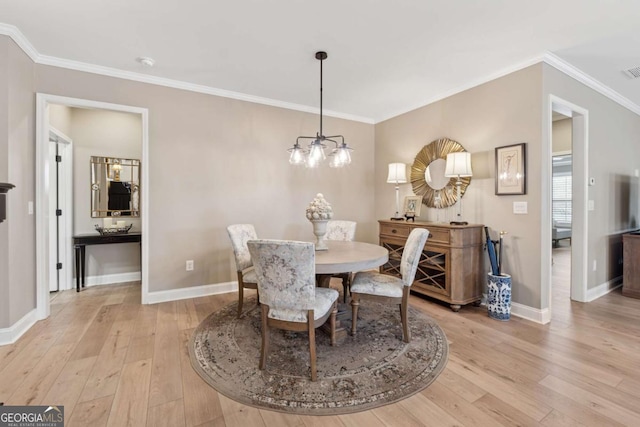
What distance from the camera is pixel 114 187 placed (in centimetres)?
411

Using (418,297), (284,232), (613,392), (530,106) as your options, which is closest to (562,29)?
(530,106)

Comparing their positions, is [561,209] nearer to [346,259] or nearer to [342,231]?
[342,231]

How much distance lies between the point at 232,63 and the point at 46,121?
6.24 ft

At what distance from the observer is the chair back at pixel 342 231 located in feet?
11.4

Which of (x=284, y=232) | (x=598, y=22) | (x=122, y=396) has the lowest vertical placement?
(x=122, y=396)

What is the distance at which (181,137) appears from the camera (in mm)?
3412

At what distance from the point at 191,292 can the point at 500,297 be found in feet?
11.2

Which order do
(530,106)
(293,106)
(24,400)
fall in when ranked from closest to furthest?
(24,400) < (530,106) < (293,106)

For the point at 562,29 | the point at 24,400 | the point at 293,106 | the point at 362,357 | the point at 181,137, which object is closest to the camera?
the point at 24,400

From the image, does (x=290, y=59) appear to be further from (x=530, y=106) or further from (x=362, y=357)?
(x=362, y=357)

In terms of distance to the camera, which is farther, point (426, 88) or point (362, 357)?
point (426, 88)

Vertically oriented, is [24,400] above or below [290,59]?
below

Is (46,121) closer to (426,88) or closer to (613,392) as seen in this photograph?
(426,88)

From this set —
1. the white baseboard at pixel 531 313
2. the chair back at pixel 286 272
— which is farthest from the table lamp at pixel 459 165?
the chair back at pixel 286 272
